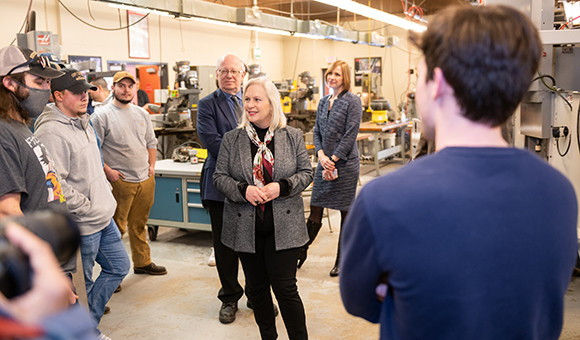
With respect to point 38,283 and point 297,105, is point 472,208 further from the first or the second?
point 297,105

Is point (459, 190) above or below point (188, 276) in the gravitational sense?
above

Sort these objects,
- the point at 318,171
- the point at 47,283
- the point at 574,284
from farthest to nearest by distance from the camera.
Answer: the point at 318,171 < the point at 574,284 < the point at 47,283

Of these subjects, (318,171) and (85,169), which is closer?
(85,169)

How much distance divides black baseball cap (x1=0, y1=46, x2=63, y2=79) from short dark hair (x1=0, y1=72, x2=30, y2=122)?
0.03 m

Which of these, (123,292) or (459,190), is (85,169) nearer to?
(123,292)

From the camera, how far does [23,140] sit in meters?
1.82

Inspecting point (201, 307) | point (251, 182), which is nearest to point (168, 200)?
point (201, 307)

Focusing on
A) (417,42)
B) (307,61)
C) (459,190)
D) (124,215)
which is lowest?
(124,215)

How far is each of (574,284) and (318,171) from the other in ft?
6.96

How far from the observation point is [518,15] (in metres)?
0.80

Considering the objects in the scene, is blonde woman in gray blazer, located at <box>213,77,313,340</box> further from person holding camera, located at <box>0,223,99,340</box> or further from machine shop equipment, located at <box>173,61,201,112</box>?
machine shop equipment, located at <box>173,61,201,112</box>

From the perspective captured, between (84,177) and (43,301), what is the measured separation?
2130 mm

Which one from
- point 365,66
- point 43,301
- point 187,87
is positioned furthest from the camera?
point 365,66

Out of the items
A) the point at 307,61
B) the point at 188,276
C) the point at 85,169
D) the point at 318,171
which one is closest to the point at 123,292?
the point at 188,276
